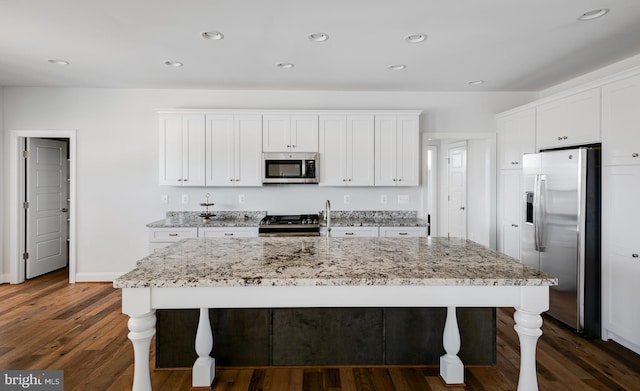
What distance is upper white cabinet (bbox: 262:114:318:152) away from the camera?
174 inches

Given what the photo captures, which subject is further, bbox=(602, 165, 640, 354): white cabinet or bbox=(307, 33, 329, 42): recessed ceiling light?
bbox=(307, 33, 329, 42): recessed ceiling light

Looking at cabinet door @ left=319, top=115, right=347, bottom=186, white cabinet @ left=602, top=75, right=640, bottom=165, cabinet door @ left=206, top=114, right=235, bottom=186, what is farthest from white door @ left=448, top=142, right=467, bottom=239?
cabinet door @ left=206, top=114, right=235, bottom=186

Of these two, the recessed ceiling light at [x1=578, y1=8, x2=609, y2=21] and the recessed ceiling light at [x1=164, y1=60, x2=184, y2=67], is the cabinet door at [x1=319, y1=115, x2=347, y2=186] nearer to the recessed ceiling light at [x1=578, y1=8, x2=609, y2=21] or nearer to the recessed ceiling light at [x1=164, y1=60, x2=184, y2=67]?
the recessed ceiling light at [x1=164, y1=60, x2=184, y2=67]

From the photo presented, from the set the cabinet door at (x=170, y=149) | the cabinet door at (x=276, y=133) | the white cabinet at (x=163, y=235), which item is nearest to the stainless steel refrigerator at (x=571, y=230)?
the cabinet door at (x=276, y=133)

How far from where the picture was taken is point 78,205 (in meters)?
4.69

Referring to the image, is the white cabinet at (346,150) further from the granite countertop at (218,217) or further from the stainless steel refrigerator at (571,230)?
the stainless steel refrigerator at (571,230)

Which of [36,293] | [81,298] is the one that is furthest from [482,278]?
[36,293]

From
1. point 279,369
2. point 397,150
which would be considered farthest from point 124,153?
point 279,369

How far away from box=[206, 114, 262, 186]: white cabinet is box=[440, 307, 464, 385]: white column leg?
112 inches

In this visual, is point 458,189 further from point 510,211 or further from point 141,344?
point 141,344

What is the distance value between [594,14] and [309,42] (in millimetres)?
2116

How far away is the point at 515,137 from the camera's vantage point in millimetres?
4328

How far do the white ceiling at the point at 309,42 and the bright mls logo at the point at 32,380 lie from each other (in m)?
2.50

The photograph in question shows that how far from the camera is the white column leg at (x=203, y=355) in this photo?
2209 millimetres
